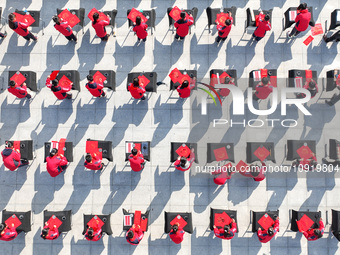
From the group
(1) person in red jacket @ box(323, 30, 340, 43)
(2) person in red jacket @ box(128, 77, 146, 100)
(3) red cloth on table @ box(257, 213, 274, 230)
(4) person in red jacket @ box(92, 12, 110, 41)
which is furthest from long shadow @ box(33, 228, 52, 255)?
(1) person in red jacket @ box(323, 30, 340, 43)

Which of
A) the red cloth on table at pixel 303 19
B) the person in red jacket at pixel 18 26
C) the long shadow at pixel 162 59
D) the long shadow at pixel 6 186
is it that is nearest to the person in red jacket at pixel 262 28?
the red cloth on table at pixel 303 19

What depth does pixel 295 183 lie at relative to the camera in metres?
13.1

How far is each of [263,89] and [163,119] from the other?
466 cm

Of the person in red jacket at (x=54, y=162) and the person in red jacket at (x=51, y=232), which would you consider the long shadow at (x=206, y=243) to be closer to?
the person in red jacket at (x=51, y=232)

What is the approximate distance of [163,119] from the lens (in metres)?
13.5

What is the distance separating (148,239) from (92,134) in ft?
17.8

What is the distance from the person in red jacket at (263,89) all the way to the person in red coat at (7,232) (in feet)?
39.2

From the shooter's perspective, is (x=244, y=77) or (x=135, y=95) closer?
(x=135, y=95)

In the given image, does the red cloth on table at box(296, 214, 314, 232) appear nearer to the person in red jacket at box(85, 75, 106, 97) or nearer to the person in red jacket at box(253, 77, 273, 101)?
the person in red jacket at box(253, 77, 273, 101)

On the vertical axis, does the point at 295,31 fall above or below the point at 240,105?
above

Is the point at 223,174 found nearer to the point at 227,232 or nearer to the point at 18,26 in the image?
the point at 227,232

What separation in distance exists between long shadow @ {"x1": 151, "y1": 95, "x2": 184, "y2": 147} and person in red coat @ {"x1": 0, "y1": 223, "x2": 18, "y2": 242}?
6829mm

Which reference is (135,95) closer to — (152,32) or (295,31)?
(152,32)

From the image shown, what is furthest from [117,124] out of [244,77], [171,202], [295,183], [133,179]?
[295,183]
